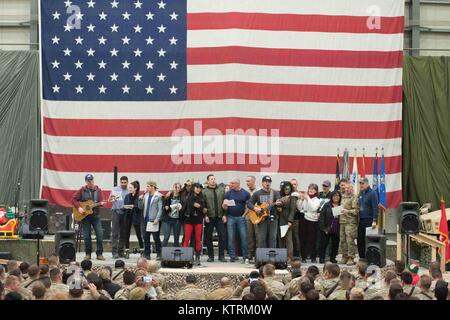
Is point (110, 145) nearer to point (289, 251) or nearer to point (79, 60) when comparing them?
point (79, 60)

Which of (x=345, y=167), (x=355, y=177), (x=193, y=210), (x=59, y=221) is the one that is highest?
(x=345, y=167)

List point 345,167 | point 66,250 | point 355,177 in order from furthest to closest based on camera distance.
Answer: point 345,167 → point 355,177 → point 66,250

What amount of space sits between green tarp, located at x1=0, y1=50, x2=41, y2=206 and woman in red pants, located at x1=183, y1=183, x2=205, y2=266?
235 inches

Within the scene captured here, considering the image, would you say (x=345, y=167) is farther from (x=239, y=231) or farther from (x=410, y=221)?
(x=410, y=221)

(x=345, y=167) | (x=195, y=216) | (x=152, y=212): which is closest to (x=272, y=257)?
(x=195, y=216)

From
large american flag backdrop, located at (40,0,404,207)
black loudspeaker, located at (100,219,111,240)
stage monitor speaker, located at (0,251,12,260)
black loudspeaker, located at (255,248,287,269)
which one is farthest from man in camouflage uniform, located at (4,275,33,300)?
large american flag backdrop, located at (40,0,404,207)

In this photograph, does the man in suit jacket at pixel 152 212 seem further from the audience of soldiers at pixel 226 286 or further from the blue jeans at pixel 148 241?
the audience of soldiers at pixel 226 286

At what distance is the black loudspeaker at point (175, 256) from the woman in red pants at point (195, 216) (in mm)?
773

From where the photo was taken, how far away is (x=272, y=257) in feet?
54.0

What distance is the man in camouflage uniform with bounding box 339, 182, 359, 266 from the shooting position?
17203 mm

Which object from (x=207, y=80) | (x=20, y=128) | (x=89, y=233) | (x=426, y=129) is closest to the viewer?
(x=89, y=233)

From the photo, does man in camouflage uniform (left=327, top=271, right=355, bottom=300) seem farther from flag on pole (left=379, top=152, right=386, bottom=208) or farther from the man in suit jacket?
flag on pole (left=379, top=152, right=386, bottom=208)

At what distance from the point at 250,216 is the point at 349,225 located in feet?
5.51
